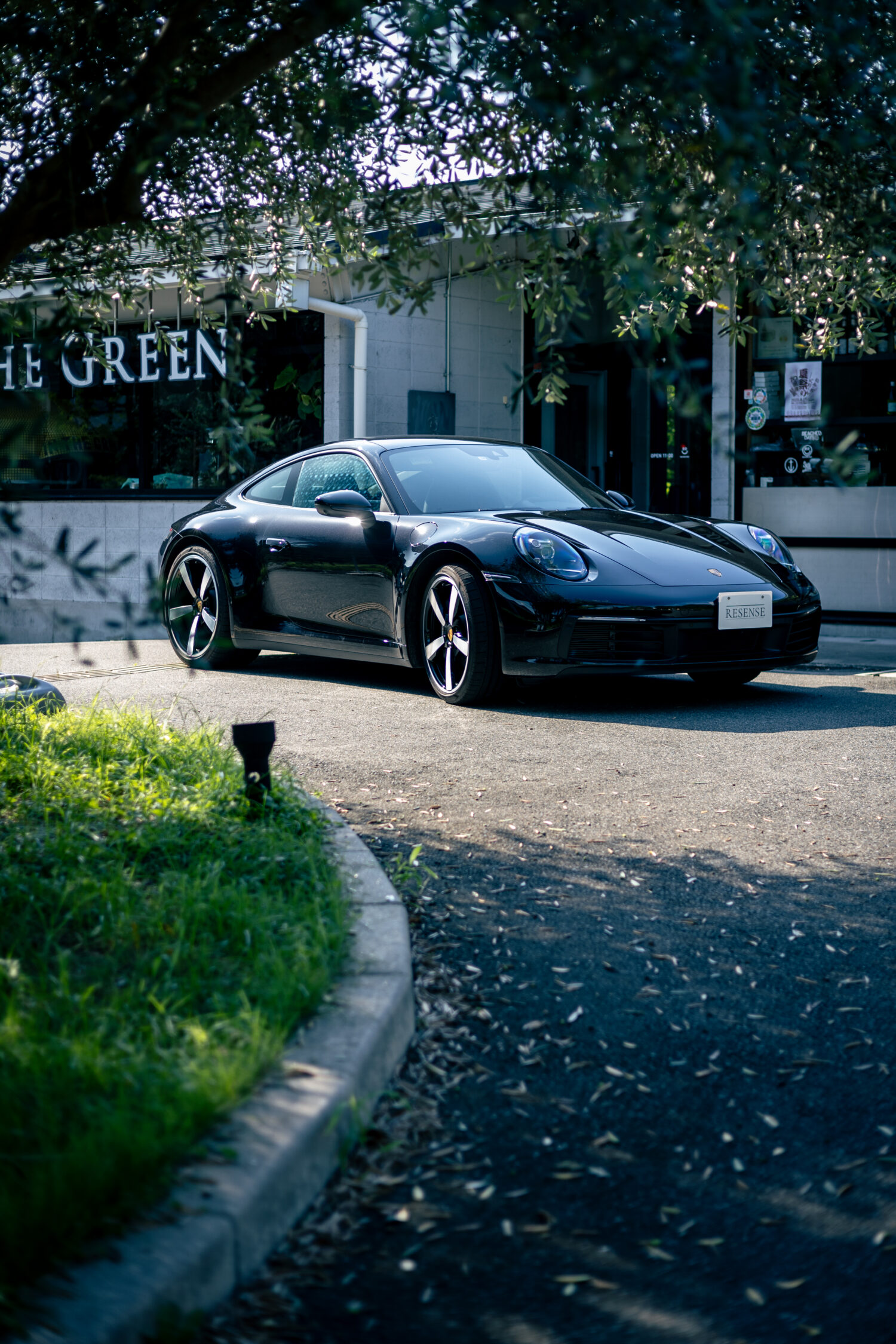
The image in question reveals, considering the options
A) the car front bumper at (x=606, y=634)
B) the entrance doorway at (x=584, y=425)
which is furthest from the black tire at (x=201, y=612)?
the entrance doorway at (x=584, y=425)

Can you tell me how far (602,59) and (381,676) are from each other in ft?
19.3

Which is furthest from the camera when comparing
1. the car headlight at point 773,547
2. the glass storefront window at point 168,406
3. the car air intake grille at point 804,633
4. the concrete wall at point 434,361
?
the glass storefront window at point 168,406

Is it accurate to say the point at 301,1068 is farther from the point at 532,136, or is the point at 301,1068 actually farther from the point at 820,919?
the point at 532,136

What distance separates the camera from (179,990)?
108 inches

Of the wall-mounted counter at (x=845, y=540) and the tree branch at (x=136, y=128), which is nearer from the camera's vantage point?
the tree branch at (x=136, y=128)

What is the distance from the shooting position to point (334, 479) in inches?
326

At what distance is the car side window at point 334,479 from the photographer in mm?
8031

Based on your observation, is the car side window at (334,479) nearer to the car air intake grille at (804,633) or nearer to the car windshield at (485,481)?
the car windshield at (485,481)

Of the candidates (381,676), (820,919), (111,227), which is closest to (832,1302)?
(820,919)

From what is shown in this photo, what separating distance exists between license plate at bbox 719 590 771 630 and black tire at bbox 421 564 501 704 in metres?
1.12

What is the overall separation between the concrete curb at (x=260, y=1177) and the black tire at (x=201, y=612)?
5.81 meters

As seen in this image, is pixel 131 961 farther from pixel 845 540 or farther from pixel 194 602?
pixel 845 540

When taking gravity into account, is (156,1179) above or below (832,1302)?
above

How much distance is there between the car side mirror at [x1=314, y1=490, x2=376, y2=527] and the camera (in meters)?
7.56
